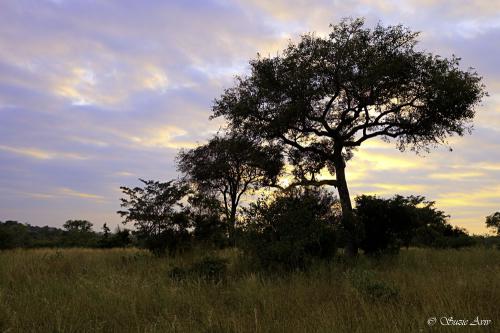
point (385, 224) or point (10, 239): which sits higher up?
point (10, 239)

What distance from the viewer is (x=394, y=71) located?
18688 millimetres

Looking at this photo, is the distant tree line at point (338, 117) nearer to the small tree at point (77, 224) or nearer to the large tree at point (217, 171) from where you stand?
the large tree at point (217, 171)

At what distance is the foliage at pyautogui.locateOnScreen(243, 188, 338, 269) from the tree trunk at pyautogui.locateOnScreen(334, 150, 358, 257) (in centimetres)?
221

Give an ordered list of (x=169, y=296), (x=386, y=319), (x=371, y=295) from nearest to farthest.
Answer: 1. (x=386, y=319)
2. (x=371, y=295)
3. (x=169, y=296)

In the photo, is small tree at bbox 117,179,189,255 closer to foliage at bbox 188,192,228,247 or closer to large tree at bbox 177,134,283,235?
foliage at bbox 188,192,228,247

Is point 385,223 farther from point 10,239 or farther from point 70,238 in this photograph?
point 70,238

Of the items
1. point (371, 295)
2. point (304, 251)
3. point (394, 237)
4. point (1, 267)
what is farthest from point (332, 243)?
point (1, 267)

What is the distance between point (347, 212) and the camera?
18.0 metres

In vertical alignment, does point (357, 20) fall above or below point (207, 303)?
above

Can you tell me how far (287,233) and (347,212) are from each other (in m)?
5.79

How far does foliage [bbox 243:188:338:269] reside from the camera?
12.4 metres

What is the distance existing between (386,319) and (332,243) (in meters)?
8.97

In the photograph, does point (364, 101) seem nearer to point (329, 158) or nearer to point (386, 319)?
point (329, 158)

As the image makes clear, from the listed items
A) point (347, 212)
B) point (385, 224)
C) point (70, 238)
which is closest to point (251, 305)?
point (347, 212)
